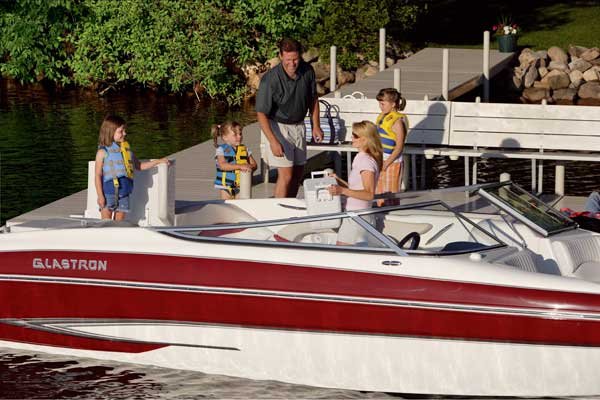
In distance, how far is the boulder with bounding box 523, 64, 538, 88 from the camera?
86.1ft

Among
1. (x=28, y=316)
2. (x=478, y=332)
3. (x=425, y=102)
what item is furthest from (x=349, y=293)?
(x=425, y=102)

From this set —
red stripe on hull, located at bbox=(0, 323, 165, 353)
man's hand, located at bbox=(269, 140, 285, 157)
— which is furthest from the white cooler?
man's hand, located at bbox=(269, 140, 285, 157)

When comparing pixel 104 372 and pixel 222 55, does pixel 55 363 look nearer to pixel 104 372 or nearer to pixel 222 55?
pixel 104 372

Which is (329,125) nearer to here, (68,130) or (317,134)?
(317,134)

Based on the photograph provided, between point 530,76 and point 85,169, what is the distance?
10.8m

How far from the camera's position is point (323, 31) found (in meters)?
25.3

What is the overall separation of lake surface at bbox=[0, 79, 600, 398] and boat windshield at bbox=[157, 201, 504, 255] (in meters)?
0.98

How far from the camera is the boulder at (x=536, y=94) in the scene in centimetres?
2600

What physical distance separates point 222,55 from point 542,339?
1683cm

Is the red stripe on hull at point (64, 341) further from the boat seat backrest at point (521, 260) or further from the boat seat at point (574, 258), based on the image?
the boat seat at point (574, 258)

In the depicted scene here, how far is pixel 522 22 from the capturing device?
3059cm

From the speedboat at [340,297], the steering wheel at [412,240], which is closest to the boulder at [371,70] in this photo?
the speedboat at [340,297]

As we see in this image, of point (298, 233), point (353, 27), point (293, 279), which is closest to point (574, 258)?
point (298, 233)

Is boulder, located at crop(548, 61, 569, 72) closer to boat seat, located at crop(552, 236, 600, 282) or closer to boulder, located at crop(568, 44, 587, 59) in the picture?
boulder, located at crop(568, 44, 587, 59)
